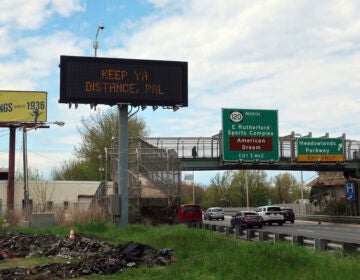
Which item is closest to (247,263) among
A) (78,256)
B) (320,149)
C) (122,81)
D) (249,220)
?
(78,256)

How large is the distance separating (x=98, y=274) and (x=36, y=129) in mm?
40922

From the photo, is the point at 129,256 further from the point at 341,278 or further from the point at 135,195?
the point at 135,195

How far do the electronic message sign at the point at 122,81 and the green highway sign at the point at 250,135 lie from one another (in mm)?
11740

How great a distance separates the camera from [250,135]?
129 ft

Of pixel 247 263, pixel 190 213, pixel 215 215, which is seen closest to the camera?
pixel 247 263

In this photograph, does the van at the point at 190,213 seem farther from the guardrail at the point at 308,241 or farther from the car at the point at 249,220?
the guardrail at the point at 308,241

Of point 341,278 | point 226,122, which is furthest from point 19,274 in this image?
point 226,122

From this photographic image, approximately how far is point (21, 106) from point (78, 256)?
128 ft

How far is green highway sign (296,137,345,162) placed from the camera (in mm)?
41562

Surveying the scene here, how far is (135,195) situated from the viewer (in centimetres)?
2975

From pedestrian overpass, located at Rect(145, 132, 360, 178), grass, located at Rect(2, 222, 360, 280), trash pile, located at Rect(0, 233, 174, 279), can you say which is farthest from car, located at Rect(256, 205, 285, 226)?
grass, located at Rect(2, 222, 360, 280)

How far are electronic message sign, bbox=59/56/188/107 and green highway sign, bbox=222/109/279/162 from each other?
1174 centimetres

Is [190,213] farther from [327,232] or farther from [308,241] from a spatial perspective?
[308,241]

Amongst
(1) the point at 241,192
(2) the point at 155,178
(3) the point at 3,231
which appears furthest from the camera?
(1) the point at 241,192
